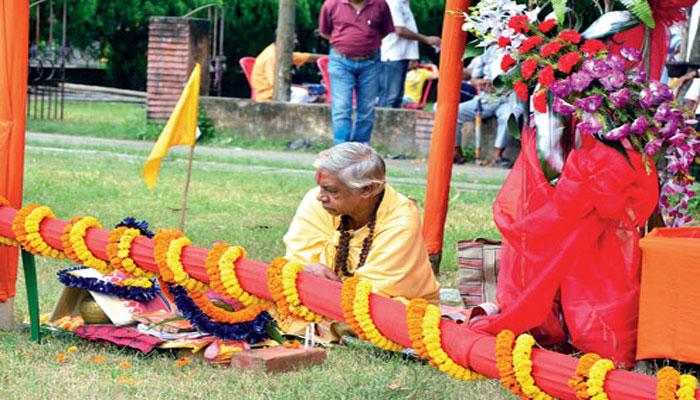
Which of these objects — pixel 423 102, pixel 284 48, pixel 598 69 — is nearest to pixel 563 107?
pixel 598 69

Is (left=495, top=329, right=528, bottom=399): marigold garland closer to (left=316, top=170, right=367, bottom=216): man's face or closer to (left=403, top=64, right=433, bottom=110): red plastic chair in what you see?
(left=316, top=170, right=367, bottom=216): man's face

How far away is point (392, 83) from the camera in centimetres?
1555

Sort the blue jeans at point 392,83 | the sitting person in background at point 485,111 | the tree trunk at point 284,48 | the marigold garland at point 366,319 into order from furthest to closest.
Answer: the blue jeans at point 392,83 → the tree trunk at point 284,48 → the sitting person in background at point 485,111 → the marigold garland at point 366,319

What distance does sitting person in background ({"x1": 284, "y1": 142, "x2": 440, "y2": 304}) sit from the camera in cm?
566

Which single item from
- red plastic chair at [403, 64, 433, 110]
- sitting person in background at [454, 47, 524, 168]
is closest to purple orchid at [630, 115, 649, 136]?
sitting person in background at [454, 47, 524, 168]

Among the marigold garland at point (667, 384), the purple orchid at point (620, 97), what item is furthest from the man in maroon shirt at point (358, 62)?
the marigold garland at point (667, 384)

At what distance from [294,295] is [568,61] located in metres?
1.44

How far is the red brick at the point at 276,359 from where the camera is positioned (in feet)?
16.6

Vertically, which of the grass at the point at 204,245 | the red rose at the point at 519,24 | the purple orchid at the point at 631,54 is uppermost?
the red rose at the point at 519,24

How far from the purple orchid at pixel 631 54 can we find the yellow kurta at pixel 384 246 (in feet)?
4.44

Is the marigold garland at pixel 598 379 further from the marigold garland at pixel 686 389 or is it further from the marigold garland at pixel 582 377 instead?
the marigold garland at pixel 686 389

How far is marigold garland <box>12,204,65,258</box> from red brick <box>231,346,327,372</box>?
2.80 ft

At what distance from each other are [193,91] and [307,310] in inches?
87.6

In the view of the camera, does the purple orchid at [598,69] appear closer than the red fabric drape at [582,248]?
Yes
